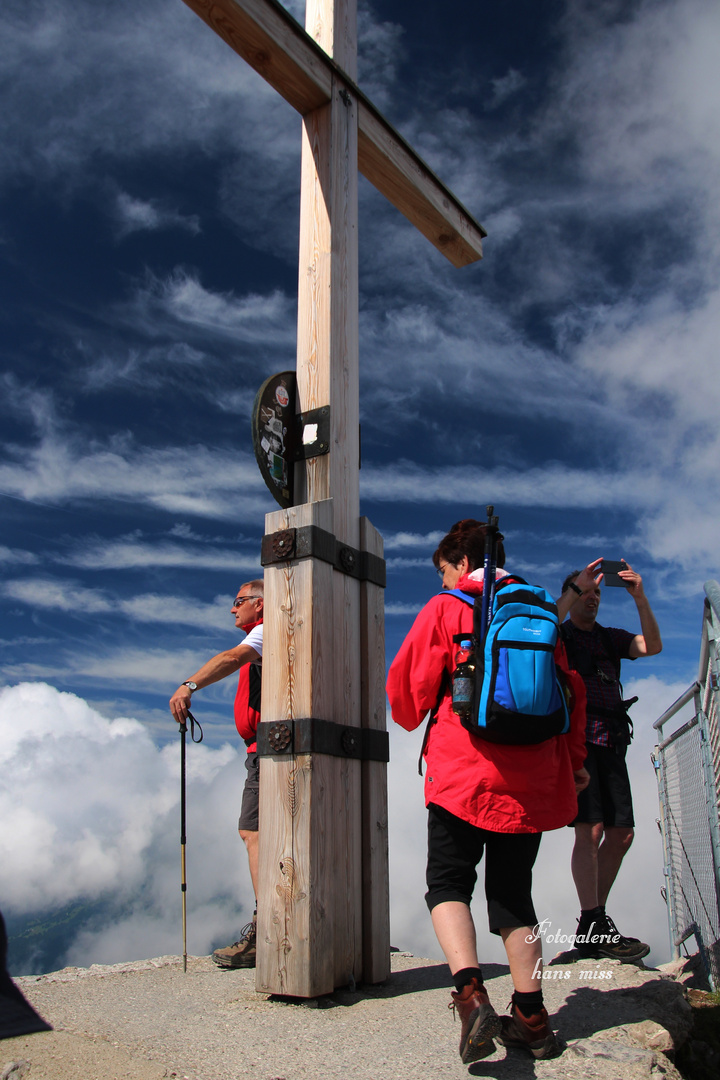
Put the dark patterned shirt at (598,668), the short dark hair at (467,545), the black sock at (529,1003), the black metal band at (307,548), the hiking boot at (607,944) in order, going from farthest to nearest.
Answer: the dark patterned shirt at (598,668) → the hiking boot at (607,944) → the black metal band at (307,548) → the short dark hair at (467,545) → the black sock at (529,1003)

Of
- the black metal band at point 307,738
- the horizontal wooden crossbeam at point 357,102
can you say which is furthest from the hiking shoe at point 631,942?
the horizontal wooden crossbeam at point 357,102

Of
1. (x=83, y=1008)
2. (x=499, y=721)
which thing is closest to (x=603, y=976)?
(x=499, y=721)

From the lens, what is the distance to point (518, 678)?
2625mm

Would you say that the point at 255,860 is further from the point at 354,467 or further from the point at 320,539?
the point at 354,467

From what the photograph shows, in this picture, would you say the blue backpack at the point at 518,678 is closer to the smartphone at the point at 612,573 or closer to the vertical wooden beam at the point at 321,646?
the vertical wooden beam at the point at 321,646

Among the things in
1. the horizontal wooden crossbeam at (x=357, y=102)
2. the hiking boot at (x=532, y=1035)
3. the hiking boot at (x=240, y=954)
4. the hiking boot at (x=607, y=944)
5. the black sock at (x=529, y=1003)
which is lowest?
A: the hiking boot at (x=240, y=954)

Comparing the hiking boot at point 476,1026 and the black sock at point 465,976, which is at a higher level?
the black sock at point 465,976

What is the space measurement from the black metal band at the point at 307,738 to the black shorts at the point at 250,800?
98 cm

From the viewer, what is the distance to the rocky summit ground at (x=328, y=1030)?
2.38 meters

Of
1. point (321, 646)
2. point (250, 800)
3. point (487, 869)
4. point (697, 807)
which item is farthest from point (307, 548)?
point (697, 807)

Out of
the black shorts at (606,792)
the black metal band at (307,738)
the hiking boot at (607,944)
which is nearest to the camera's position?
the black metal band at (307,738)

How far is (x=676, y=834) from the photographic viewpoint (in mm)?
7004

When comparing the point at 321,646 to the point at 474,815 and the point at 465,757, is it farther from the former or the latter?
the point at 474,815

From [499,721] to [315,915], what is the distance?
1321 millimetres
